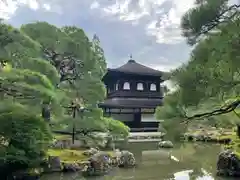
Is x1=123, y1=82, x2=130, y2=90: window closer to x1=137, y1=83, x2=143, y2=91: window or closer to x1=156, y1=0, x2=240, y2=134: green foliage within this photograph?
x1=137, y1=83, x2=143, y2=91: window

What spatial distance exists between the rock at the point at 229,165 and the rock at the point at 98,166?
3.45 meters

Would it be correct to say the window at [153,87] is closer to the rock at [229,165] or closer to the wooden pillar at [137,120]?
the wooden pillar at [137,120]

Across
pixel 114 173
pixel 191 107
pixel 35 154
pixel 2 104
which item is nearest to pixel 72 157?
pixel 114 173

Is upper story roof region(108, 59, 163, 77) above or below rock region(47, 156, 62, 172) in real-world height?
above

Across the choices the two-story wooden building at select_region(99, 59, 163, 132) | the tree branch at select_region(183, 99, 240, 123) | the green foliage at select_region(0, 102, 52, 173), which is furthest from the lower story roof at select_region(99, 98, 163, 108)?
the tree branch at select_region(183, 99, 240, 123)

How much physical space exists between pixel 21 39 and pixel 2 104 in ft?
5.63

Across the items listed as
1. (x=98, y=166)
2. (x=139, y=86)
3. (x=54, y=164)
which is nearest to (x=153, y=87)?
(x=139, y=86)

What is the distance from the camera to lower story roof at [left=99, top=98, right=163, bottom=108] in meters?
22.9

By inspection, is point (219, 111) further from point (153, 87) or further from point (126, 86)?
point (153, 87)

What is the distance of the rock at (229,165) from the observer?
29.3 feet

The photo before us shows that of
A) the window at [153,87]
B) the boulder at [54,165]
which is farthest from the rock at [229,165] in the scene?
the window at [153,87]

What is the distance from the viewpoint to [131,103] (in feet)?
77.8

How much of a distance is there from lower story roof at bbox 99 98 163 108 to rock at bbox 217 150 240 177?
1394 cm

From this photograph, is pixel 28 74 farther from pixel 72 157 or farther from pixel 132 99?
pixel 132 99
